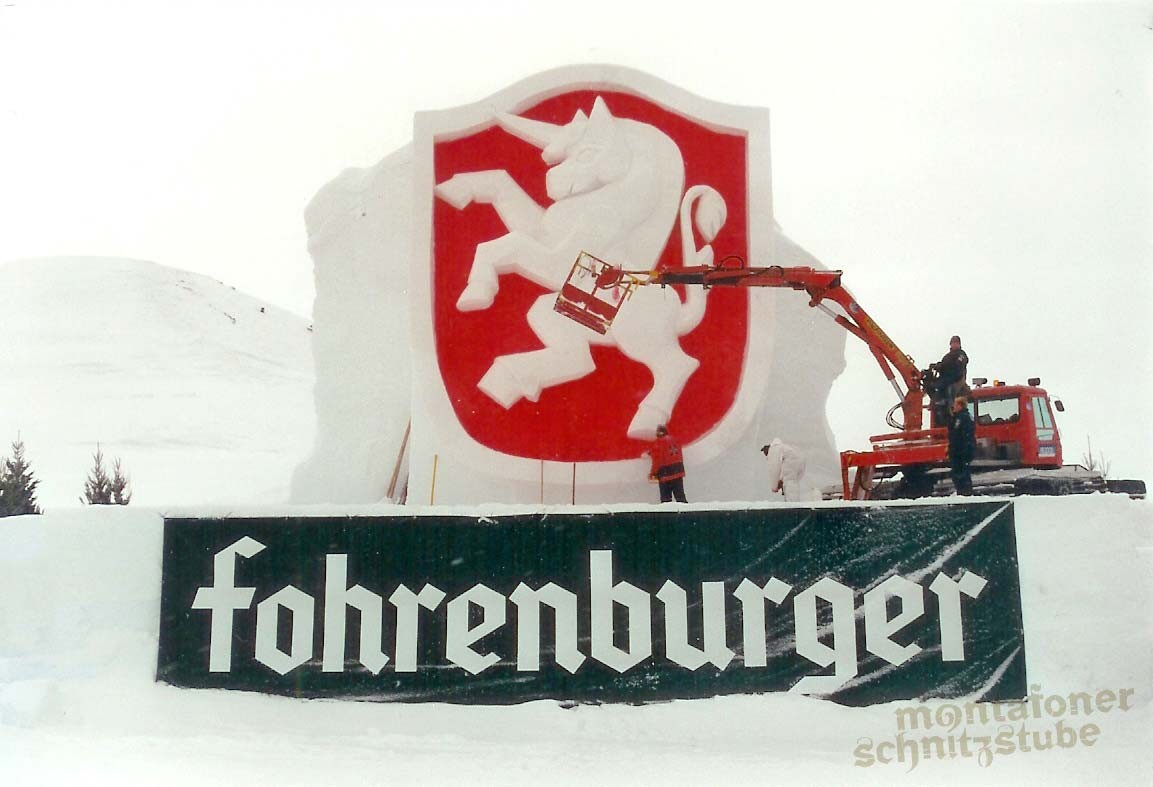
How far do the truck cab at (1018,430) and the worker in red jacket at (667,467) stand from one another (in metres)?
3.94

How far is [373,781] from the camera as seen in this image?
7.98 metres

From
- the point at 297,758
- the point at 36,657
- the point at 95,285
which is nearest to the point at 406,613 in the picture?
the point at 297,758

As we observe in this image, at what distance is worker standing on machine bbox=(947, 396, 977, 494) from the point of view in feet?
33.8

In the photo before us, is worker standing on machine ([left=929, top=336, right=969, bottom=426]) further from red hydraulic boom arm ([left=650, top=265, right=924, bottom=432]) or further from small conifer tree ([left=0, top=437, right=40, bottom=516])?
small conifer tree ([left=0, top=437, right=40, bottom=516])

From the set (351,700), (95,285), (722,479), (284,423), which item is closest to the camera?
(351,700)

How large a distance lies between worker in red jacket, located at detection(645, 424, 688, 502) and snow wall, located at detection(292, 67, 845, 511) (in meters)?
0.22

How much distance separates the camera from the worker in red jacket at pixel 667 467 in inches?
404

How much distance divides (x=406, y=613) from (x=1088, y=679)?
5832 mm

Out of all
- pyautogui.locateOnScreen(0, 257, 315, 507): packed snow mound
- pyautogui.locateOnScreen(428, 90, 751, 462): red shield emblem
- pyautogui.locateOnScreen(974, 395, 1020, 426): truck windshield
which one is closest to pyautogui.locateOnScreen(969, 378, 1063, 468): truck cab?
pyautogui.locateOnScreen(974, 395, 1020, 426): truck windshield

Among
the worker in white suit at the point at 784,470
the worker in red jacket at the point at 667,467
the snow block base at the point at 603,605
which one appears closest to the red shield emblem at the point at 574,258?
the worker in red jacket at the point at 667,467

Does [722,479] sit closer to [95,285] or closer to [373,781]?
[373,781]

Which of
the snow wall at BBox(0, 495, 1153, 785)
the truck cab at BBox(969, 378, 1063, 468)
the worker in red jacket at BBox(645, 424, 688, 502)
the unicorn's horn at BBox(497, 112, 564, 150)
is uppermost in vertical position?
the unicorn's horn at BBox(497, 112, 564, 150)

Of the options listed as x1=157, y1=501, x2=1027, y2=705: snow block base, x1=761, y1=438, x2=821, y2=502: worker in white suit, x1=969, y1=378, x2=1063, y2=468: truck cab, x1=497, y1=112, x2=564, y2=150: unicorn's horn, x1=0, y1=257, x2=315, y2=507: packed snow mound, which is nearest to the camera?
x1=157, y1=501, x2=1027, y2=705: snow block base

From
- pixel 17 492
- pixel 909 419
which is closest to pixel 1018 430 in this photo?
pixel 909 419
